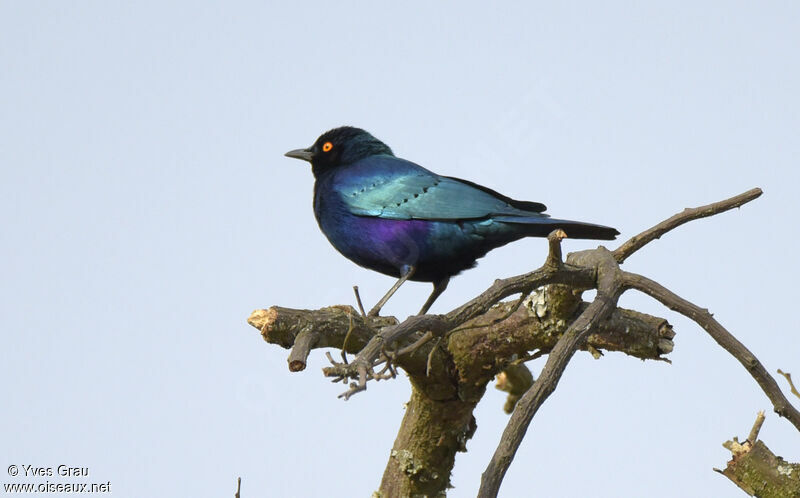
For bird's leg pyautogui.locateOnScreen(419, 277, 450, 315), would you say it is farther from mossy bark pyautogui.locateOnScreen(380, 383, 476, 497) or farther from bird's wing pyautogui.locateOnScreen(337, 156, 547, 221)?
mossy bark pyautogui.locateOnScreen(380, 383, 476, 497)

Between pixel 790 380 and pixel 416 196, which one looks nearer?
pixel 790 380

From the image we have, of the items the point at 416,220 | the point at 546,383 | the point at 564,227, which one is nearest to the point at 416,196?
the point at 416,220

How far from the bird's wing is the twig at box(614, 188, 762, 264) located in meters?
1.39

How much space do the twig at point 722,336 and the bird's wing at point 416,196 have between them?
204 cm

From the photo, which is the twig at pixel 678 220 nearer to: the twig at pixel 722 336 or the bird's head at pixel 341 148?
the twig at pixel 722 336

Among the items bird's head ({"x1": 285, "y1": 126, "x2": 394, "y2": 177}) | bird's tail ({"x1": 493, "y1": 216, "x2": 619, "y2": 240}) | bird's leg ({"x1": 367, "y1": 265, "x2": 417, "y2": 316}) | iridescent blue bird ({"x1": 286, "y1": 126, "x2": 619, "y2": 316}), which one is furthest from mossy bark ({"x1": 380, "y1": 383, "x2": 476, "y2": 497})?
bird's head ({"x1": 285, "y1": 126, "x2": 394, "y2": 177})

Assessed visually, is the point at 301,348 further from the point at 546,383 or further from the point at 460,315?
the point at 546,383

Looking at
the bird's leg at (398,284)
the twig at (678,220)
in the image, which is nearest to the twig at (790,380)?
the twig at (678,220)

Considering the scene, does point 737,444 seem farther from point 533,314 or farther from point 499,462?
point 499,462

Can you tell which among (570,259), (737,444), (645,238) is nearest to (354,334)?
(570,259)

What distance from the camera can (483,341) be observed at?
5.88 metres

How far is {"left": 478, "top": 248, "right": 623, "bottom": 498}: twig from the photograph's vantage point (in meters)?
3.39

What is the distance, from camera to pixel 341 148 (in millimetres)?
7824

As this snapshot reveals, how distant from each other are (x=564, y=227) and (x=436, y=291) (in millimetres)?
1341
